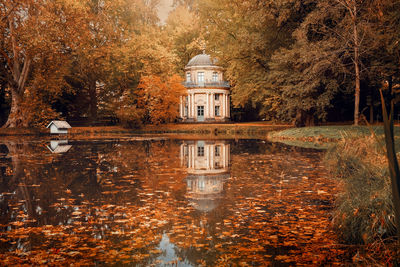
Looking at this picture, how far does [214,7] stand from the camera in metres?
37.8

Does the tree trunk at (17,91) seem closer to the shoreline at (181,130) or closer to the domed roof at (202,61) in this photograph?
the shoreline at (181,130)

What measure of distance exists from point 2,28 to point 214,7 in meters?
20.7

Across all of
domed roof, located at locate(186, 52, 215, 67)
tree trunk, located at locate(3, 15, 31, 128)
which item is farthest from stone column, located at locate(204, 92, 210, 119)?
tree trunk, located at locate(3, 15, 31, 128)

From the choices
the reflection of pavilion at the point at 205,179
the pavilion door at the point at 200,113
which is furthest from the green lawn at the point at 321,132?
the pavilion door at the point at 200,113

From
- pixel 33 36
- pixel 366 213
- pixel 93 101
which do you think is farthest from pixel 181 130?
pixel 366 213

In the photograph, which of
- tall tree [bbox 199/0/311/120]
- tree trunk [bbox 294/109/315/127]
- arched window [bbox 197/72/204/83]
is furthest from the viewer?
arched window [bbox 197/72/204/83]

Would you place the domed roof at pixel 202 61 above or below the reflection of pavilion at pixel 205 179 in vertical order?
above

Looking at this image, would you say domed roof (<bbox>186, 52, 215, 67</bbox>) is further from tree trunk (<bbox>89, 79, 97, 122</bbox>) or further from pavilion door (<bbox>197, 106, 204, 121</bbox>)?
tree trunk (<bbox>89, 79, 97, 122</bbox>)

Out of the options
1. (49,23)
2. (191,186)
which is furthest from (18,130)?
(191,186)

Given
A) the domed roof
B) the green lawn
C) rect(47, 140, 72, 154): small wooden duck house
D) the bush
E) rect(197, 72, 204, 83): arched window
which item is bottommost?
the bush

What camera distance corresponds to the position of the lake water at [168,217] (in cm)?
405

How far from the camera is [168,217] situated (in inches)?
221

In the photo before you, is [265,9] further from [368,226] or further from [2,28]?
[368,226]

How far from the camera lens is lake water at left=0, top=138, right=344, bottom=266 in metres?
4.05
